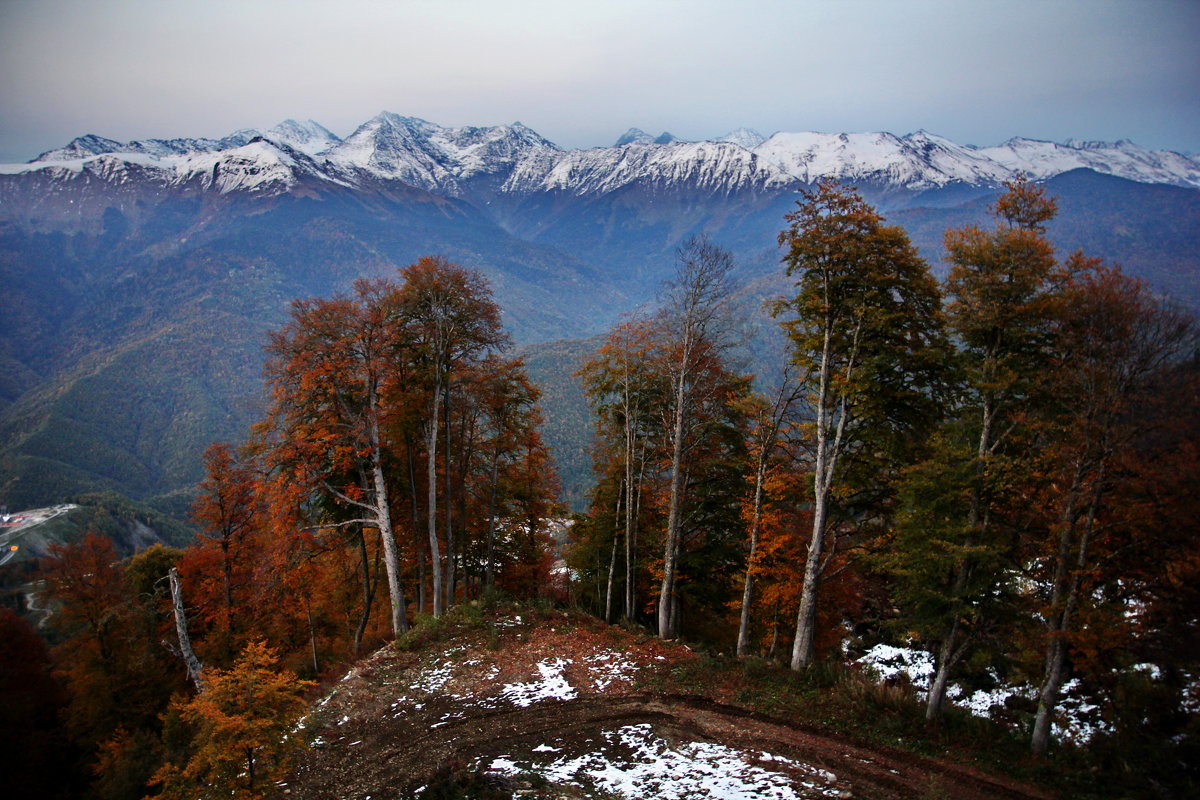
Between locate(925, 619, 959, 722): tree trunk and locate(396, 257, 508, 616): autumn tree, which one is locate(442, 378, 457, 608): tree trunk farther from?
locate(925, 619, 959, 722): tree trunk

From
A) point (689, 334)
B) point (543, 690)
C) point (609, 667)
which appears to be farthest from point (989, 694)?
point (543, 690)

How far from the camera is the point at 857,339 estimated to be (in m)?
12.8

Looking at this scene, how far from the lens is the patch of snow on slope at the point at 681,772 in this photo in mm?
8219

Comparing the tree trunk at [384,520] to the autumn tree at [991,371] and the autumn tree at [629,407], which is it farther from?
the autumn tree at [991,371]

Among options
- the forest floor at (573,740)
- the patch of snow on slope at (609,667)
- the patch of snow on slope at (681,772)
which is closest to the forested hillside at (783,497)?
the forest floor at (573,740)

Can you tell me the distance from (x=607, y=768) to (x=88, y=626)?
27.0 meters

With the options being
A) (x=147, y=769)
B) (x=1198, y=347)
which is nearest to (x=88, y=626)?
(x=147, y=769)

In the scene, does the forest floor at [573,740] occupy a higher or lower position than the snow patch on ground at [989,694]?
higher

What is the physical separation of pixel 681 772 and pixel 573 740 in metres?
2.23

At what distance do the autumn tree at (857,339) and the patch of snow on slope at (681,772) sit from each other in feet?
15.6

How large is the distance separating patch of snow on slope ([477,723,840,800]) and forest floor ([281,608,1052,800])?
3 centimetres

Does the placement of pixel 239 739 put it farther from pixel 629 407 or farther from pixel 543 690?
pixel 629 407

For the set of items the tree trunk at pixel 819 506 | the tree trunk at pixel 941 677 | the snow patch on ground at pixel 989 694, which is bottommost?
the snow patch on ground at pixel 989 694

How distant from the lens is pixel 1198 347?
10.8 metres
